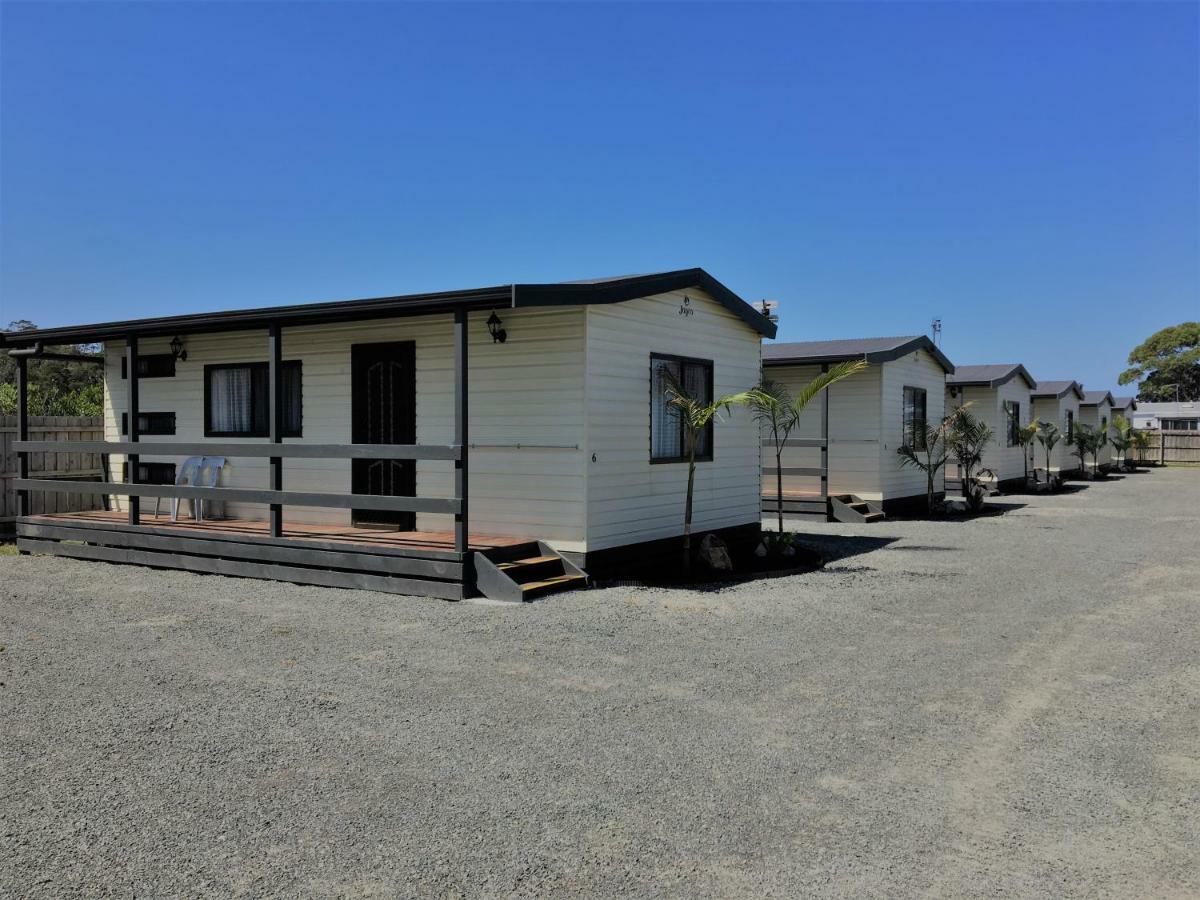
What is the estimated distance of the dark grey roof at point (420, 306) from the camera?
755 centimetres

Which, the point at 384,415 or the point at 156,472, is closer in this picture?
the point at 384,415

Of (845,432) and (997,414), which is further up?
(997,414)

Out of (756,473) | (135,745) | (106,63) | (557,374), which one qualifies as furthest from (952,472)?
(135,745)

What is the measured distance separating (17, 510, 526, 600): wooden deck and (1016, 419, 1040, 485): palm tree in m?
17.4

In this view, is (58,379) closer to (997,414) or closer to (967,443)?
(967,443)

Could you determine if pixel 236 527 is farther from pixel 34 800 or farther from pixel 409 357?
pixel 34 800

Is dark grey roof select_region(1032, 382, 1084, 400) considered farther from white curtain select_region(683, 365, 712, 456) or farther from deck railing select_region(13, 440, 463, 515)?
deck railing select_region(13, 440, 463, 515)

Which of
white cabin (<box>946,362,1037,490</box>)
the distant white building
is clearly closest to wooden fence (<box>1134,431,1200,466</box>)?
the distant white building

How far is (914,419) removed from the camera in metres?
16.4

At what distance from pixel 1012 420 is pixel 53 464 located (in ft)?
65.1

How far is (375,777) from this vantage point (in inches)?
147

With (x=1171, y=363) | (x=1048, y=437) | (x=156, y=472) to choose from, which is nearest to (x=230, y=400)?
(x=156, y=472)

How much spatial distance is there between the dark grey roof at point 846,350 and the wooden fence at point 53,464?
10522 millimetres

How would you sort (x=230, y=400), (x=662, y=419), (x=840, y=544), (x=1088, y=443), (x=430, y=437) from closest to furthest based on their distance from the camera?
(x=430, y=437)
(x=662, y=419)
(x=230, y=400)
(x=840, y=544)
(x=1088, y=443)
